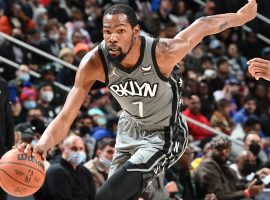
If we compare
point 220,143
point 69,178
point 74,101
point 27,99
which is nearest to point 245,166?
point 220,143

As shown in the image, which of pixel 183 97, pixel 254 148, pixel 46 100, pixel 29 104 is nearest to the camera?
pixel 254 148

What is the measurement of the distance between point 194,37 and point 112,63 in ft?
2.32

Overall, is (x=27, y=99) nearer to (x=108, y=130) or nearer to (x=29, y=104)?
(x=29, y=104)

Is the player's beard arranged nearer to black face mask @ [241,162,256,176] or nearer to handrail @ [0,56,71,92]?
black face mask @ [241,162,256,176]

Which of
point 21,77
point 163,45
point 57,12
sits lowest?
point 21,77

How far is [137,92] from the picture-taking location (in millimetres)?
6543

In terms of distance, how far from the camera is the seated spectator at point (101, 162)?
989 centimetres

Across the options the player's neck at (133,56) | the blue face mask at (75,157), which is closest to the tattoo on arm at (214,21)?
the player's neck at (133,56)

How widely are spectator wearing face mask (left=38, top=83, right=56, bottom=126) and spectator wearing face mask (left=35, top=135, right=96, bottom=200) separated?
2.82 metres

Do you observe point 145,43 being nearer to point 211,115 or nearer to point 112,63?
point 112,63

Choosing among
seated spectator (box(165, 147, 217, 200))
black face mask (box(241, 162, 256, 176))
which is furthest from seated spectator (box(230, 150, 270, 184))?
seated spectator (box(165, 147, 217, 200))

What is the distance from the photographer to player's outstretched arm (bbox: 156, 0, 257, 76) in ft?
21.2

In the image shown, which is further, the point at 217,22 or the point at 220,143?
the point at 220,143

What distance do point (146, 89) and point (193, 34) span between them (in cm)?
60
